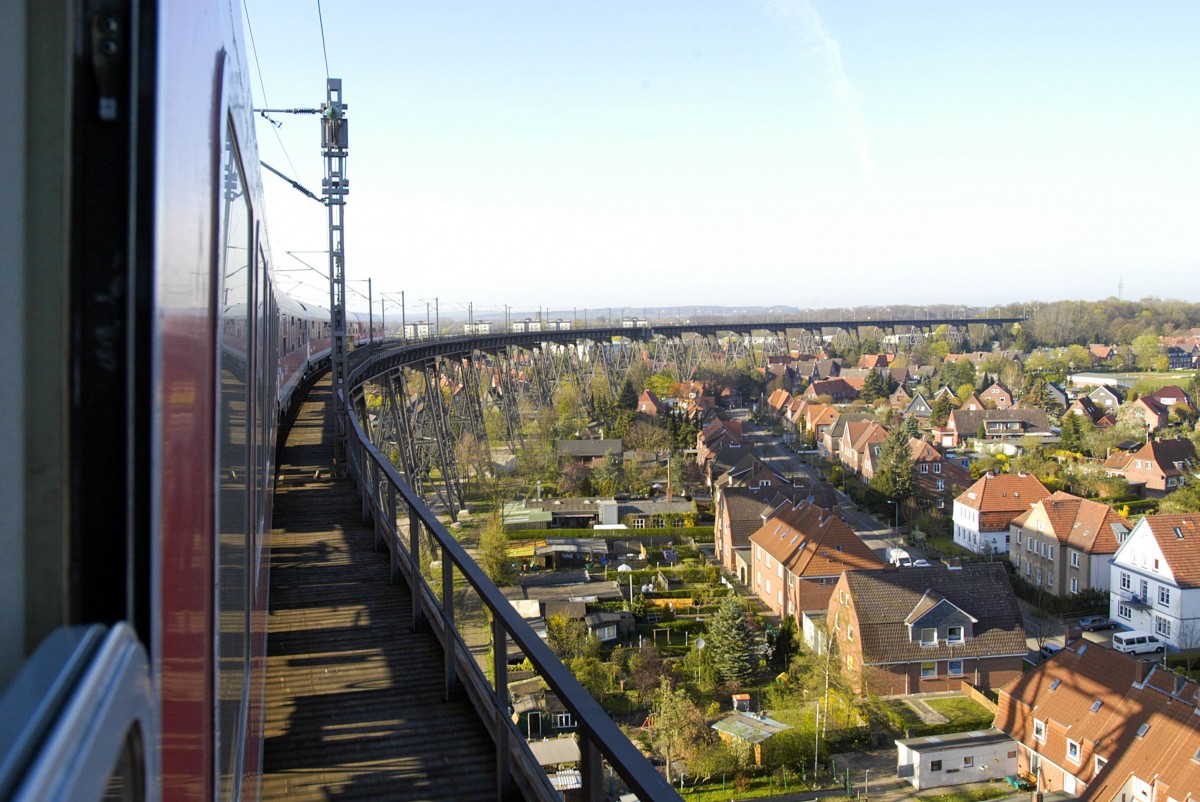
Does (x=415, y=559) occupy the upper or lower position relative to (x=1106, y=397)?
upper

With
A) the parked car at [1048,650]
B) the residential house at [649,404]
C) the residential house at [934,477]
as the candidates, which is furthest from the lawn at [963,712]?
the residential house at [649,404]

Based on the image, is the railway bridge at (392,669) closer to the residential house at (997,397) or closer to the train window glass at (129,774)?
the train window glass at (129,774)

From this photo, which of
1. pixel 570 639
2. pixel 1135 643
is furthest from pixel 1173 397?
pixel 570 639

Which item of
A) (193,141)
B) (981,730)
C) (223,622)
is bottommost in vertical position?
(981,730)

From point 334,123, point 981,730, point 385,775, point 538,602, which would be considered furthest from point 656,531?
point 385,775

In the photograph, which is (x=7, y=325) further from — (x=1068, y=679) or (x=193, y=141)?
(x=1068, y=679)

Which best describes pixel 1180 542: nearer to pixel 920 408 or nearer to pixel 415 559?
pixel 415 559

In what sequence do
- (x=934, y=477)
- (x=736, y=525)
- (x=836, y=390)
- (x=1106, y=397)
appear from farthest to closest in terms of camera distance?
1. (x=836, y=390)
2. (x=1106, y=397)
3. (x=934, y=477)
4. (x=736, y=525)

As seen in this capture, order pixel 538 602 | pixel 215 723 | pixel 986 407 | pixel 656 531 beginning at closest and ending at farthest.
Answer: pixel 215 723, pixel 538 602, pixel 656 531, pixel 986 407
